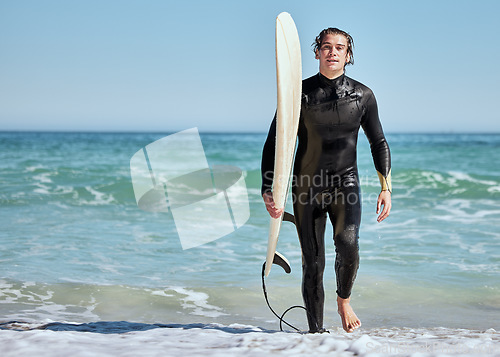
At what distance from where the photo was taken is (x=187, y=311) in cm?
501

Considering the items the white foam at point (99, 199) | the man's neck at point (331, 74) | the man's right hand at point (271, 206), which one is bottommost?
the white foam at point (99, 199)

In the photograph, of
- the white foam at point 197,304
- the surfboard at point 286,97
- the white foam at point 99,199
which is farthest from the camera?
the white foam at point 99,199

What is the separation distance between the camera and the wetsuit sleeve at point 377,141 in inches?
138

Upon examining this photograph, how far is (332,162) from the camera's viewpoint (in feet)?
11.3

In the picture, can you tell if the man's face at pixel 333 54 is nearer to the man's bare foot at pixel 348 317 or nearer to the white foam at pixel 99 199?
the man's bare foot at pixel 348 317

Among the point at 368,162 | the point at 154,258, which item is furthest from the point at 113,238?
the point at 368,162

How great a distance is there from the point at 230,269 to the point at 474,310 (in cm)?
267

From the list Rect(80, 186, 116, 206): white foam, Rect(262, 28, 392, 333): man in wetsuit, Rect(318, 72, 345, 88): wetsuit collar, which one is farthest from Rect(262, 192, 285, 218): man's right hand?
Rect(80, 186, 116, 206): white foam

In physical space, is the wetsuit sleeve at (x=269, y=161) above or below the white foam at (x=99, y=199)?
above

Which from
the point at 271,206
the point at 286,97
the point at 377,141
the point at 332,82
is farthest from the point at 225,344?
the point at 332,82

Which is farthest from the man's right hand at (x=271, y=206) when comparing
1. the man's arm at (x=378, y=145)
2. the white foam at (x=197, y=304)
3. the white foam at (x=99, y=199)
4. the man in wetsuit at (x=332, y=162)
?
the white foam at (x=99, y=199)

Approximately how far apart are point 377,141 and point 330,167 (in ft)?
1.18

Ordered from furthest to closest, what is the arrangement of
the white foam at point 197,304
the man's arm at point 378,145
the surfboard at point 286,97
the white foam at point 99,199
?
the white foam at point 99,199 < the white foam at point 197,304 < the man's arm at point 378,145 < the surfboard at point 286,97

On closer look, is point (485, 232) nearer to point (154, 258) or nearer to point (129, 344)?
point (154, 258)
